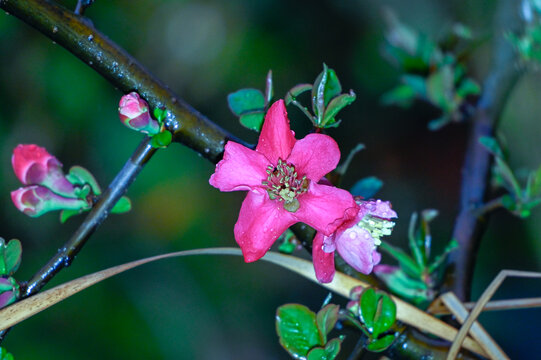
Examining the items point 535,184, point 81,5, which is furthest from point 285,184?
point 535,184

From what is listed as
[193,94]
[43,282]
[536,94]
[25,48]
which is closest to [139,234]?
[193,94]

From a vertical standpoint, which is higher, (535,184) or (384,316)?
(535,184)

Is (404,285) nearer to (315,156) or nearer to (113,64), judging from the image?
(315,156)

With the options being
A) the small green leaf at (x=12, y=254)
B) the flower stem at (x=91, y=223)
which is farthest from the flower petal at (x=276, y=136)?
the small green leaf at (x=12, y=254)

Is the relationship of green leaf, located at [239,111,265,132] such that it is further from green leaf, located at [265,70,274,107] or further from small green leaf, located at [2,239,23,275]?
small green leaf, located at [2,239,23,275]

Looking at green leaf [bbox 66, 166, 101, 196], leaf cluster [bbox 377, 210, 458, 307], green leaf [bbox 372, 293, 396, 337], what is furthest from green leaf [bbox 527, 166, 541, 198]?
green leaf [bbox 66, 166, 101, 196]

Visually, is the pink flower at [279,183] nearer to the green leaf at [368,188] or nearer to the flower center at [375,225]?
the flower center at [375,225]
